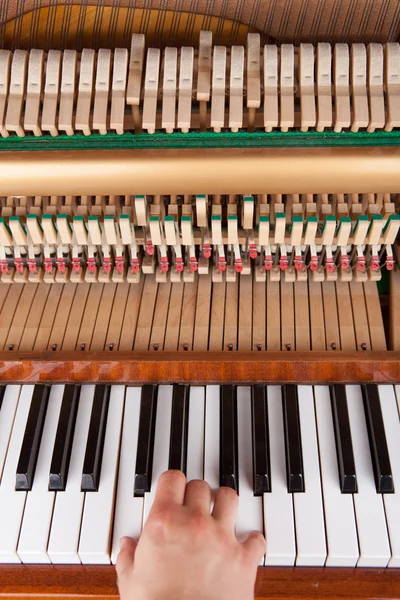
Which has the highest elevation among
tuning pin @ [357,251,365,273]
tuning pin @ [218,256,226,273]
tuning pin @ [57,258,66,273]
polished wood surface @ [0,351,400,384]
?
tuning pin @ [218,256,226,273]

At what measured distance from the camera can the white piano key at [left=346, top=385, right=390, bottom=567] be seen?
178 centimetres

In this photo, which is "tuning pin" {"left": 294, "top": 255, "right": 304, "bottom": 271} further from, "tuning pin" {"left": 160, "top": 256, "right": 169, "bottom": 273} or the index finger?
the index finger

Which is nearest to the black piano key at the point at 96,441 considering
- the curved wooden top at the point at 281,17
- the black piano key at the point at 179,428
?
the black piano key at the point at 179,428

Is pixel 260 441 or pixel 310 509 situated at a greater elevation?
pixel 260 441

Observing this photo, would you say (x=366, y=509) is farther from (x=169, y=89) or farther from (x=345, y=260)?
(x=169, y=89)

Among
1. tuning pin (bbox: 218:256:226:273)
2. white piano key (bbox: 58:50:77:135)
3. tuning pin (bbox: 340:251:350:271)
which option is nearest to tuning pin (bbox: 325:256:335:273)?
tuning pin (bbox: 340:251:350:271)

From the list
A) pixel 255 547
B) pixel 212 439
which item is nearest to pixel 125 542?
pixel 255 547

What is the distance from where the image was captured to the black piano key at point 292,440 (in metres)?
1.85

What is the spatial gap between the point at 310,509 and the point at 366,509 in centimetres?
→ 16

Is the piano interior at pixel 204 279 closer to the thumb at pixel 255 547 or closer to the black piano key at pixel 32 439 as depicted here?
the black piano key at pixel 32 439

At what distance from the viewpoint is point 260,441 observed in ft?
6.30

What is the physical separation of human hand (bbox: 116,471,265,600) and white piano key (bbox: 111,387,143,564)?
23 cm

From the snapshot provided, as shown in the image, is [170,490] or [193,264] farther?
[193,264]

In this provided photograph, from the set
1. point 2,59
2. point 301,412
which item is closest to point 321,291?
point 301,412
